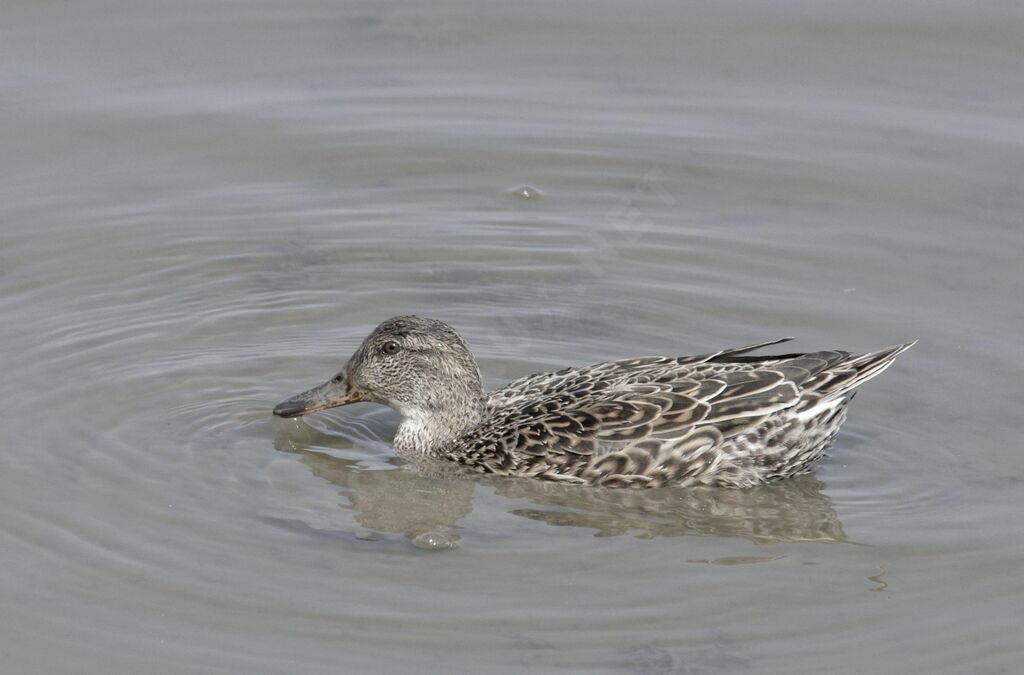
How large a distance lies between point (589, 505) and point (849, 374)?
1596mm

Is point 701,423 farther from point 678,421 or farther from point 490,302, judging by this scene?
point 490,302

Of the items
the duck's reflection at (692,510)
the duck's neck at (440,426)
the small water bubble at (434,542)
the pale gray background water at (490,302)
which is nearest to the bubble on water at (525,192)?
the pale gray background water at (490,302)

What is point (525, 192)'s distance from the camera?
12969 millimetres

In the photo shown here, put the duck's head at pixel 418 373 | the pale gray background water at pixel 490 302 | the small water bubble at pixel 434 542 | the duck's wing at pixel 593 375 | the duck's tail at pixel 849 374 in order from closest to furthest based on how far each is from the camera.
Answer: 1. the pale gray background water at pixel 490 302
2. the small water bubble at pixel 434 542
3. the duck's tail at pixel 849 374
4. the duck's wing at pixel 593 375
5. the duck's head at pixel 418 373

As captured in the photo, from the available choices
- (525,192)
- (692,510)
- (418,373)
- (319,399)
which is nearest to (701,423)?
(692,510)

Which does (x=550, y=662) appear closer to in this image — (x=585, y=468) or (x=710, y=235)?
(x=585, y=468)

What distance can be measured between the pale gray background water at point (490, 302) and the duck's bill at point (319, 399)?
0.23 metres

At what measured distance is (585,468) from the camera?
31.1 ft

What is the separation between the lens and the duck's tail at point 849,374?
30.6 ft

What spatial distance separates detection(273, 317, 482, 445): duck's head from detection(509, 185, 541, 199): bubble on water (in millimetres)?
3023

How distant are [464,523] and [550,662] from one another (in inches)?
63.0

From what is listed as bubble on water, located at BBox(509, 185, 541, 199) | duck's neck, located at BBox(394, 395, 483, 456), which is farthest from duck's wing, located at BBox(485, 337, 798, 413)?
bubble on water, located at BBox(509, 185, 541, 199)

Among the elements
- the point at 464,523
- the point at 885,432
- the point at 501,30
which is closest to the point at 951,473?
the point at 885,432

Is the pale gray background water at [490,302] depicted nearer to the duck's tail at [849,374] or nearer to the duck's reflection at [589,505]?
the duck's reflection at [589,505]
